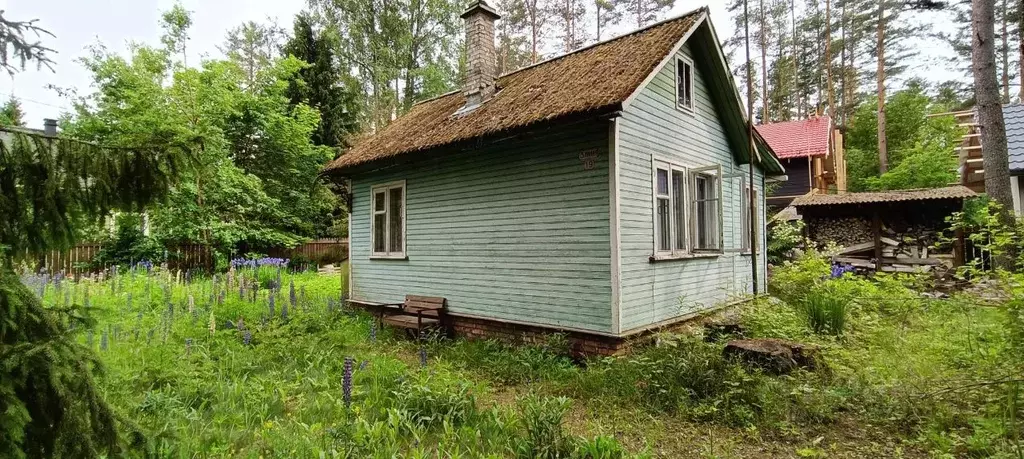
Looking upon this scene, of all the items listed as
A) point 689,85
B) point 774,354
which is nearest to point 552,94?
point 689,85

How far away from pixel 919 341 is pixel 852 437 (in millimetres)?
3073

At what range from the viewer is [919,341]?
20.2 ft

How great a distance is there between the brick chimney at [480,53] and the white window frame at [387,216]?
6.89 ft

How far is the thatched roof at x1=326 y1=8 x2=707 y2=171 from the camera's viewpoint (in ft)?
21.4

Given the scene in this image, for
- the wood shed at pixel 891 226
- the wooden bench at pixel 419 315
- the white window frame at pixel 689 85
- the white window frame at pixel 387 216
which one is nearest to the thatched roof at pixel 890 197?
the wood shed at pixel 891 226

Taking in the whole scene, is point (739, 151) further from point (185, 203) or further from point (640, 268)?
point (185, 203)

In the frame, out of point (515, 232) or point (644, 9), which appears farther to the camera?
point (644, 9)

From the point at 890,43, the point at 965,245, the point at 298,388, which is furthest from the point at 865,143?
the point at 298,388

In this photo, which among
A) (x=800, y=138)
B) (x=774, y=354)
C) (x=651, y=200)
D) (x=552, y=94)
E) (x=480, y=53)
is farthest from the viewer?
(x=800, y=138)

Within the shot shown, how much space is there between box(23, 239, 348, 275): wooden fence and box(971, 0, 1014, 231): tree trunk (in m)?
12.9

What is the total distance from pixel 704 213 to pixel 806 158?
1401 centimetres

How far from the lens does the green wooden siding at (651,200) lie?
6.66m

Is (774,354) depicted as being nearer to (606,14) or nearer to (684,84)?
(684,84)

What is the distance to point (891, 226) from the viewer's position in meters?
13.5
